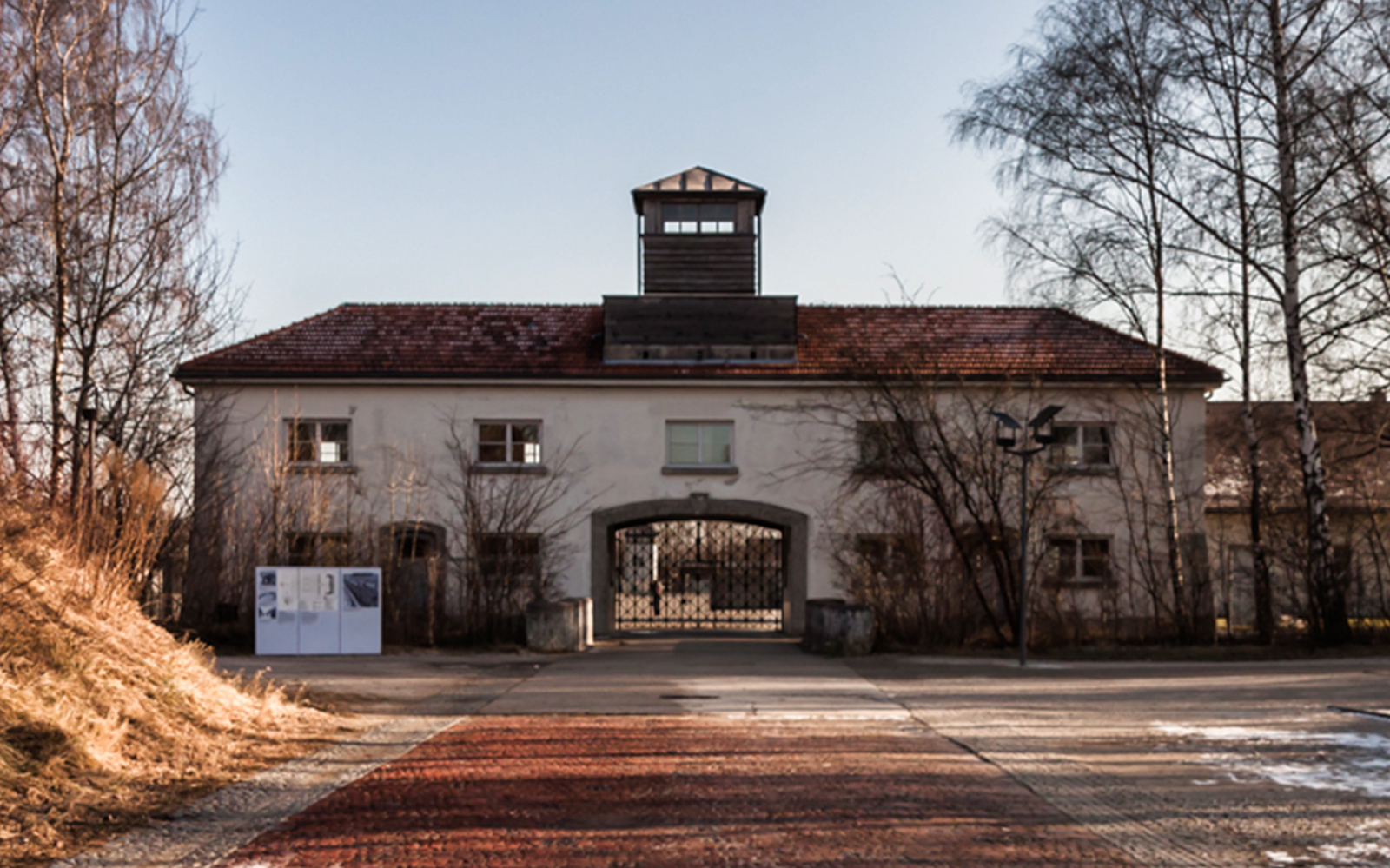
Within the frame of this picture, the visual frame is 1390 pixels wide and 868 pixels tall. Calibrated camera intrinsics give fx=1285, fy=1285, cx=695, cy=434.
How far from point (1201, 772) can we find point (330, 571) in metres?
15.1

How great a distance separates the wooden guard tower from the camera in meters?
28.9

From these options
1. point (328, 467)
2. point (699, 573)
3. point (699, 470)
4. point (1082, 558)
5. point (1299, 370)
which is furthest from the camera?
point (699, 573)

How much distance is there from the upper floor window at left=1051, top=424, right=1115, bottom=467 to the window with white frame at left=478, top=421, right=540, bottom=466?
11.4 meters

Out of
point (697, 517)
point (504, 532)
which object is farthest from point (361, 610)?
point (697, 517)

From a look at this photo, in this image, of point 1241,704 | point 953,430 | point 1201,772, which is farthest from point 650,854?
point 953,430

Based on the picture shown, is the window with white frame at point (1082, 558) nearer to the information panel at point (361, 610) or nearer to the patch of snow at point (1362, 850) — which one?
the information panel at point (361, 610)

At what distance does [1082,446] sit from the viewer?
28.2 m

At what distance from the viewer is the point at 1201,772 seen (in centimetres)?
925

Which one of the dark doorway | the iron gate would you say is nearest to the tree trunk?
the iron gate

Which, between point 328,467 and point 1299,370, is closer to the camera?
point 1299,370

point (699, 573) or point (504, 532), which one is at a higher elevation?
point (504, 532)

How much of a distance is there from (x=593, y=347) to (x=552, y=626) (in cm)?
873

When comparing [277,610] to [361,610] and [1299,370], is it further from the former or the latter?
[1299,370]

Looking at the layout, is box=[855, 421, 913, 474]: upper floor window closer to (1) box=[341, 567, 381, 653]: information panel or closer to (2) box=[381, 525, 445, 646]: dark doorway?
(2) box=[381, 525, 445, 646]: dark doorway
